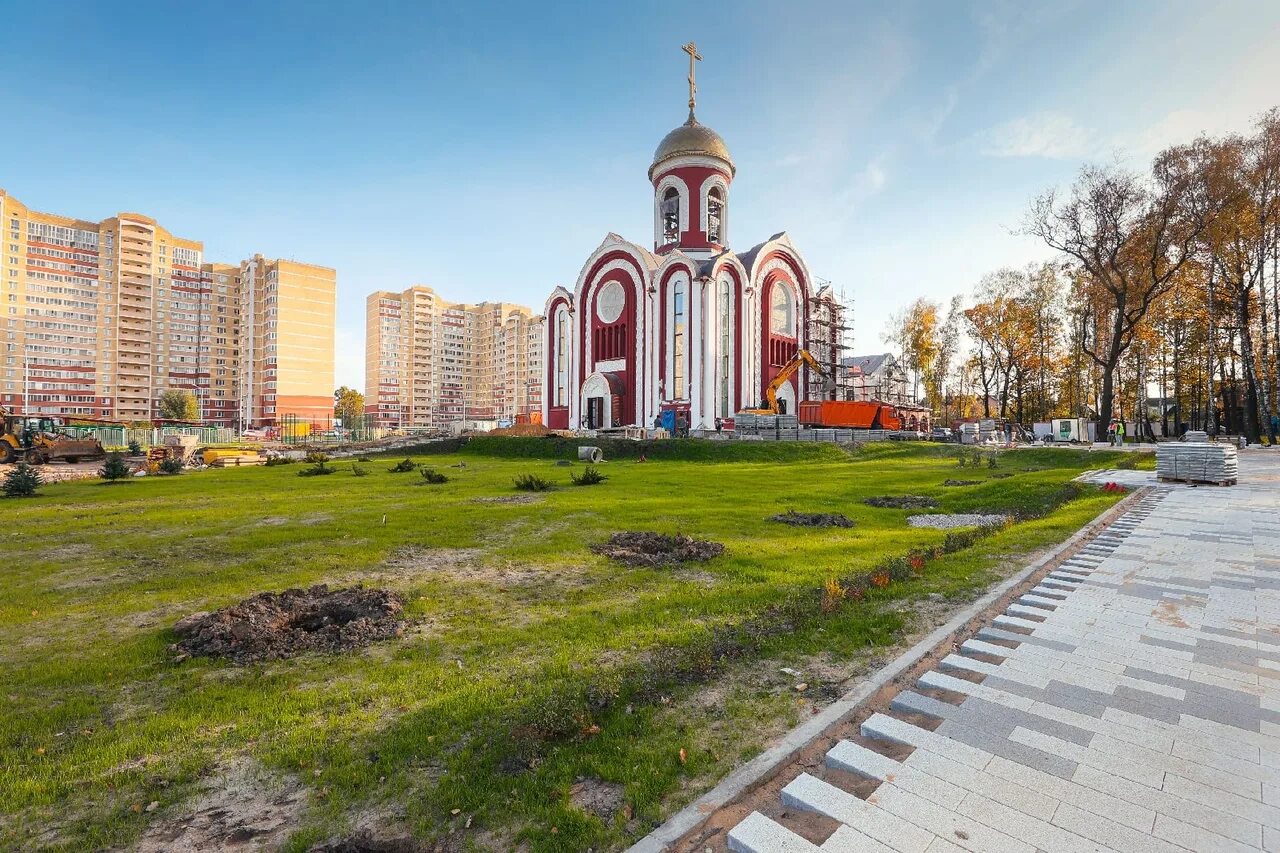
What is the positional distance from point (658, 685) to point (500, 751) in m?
1.19

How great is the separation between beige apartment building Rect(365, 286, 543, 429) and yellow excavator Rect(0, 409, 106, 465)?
75.4 meters

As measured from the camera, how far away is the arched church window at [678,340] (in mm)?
38906

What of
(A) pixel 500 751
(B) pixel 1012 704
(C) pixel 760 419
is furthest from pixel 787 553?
(C) pixel 760 419

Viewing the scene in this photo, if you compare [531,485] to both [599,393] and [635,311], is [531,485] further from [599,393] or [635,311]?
[635,311]

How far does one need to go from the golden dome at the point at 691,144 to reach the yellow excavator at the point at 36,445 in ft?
133

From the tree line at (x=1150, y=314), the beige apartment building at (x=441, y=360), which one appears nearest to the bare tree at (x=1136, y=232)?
the tree line at (x=1150, y=314)

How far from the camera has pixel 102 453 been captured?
100 feet

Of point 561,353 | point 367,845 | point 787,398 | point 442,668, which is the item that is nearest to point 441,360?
point 561,353

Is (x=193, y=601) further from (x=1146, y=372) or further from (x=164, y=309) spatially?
(x=164, y=309)

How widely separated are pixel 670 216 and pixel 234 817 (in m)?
47.0

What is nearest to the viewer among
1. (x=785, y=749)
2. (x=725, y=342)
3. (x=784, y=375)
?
(x=785, y=749)

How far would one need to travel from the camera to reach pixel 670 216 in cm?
4550

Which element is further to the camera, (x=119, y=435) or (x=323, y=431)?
(x=323, y=431)

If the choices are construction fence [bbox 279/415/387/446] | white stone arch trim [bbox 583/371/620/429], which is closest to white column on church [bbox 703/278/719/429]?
white stone arch trim [bbox 583/371/620/429]
